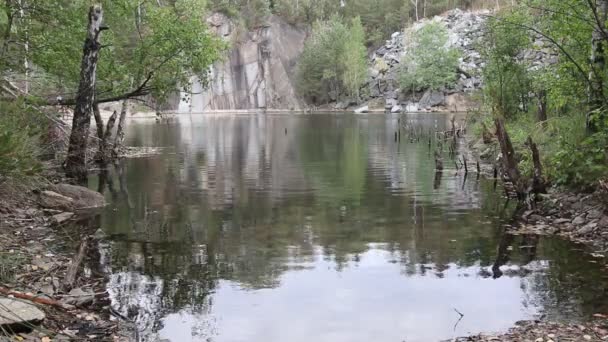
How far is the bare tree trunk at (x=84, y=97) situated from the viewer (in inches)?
839

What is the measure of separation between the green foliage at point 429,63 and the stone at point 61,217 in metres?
87.7

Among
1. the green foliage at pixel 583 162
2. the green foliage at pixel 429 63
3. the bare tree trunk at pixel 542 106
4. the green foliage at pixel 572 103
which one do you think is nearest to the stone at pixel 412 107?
the green foliage at pixel 429 63

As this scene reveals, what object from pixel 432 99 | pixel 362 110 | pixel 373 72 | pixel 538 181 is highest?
pixel 373 72

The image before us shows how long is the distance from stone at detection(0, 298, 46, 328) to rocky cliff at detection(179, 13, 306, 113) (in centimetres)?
10222

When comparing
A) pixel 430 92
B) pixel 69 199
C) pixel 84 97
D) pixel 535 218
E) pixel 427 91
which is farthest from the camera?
pixel 427 91

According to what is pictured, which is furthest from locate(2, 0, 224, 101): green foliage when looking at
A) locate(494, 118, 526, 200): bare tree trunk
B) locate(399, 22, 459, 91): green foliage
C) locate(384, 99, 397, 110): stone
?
locate(384, 99, 397, 110): stone

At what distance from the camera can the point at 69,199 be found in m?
17.7

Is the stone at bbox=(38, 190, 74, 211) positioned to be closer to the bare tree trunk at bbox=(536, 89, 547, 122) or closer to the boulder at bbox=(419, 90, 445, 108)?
the bare tree trunk at bbox=(536, 89, 547, 122)

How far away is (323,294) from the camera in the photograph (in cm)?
1055

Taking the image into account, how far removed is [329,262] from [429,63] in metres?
92.7

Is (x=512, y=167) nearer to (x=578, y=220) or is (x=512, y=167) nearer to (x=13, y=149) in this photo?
(x=578, y=220)

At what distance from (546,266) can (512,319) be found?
3.07 m

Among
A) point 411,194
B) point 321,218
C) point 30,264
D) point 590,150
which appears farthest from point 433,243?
point 30,264

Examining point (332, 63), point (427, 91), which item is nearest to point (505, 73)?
point (427, 91)
